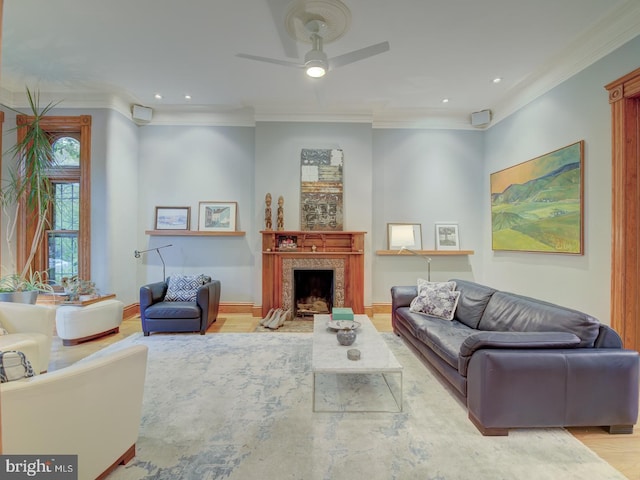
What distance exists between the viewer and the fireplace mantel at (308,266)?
4.84 metres

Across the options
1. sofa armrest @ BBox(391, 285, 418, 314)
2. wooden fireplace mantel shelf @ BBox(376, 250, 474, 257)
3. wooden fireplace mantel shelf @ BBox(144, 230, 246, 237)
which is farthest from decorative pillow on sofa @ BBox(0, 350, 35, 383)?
wooden fireplace mantel shelf @ BBox(376, 250, 474, 257)

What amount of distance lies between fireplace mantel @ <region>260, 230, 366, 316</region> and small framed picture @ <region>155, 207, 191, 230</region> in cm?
144

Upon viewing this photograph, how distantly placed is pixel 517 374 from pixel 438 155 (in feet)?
13.6

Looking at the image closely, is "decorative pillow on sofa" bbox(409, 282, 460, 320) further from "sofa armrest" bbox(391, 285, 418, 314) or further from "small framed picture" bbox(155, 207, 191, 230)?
"small framed picture" bbox(155, 207, 191, 230)

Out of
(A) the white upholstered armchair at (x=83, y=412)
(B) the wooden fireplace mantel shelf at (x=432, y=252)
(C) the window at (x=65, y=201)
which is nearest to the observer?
(A) the white upholstered armchair at (x=83, y=412)

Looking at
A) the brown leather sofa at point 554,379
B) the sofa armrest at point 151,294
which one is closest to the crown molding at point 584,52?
the brown leather sofa at point 554,379

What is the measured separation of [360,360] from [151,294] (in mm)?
3101

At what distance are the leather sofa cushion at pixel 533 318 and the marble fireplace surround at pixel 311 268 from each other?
7.37 ft

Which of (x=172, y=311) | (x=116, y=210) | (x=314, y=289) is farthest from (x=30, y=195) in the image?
(x=314, y=289)

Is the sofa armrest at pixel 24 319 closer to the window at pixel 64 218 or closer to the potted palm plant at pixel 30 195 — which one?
the potted palm plant at pixel 30 195

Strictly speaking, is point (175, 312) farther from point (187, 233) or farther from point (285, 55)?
point (285, 55)

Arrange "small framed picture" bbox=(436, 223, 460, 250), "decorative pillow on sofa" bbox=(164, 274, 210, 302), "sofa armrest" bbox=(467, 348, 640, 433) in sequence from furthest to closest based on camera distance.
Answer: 1. "small framed picture" bbox=(436, 223, 460, 250)
2. "decorative pillow on sofa" bbox=(164, 274, 210, 302)
3. "sofa armrest" bbox=(467, 348, 640, 433)

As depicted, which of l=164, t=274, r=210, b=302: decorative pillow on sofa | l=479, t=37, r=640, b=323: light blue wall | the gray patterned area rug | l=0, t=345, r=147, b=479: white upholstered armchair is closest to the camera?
l=0, t=345, r=147, b=479: white upholstered armchair

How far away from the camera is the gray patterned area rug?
1.75 metres
